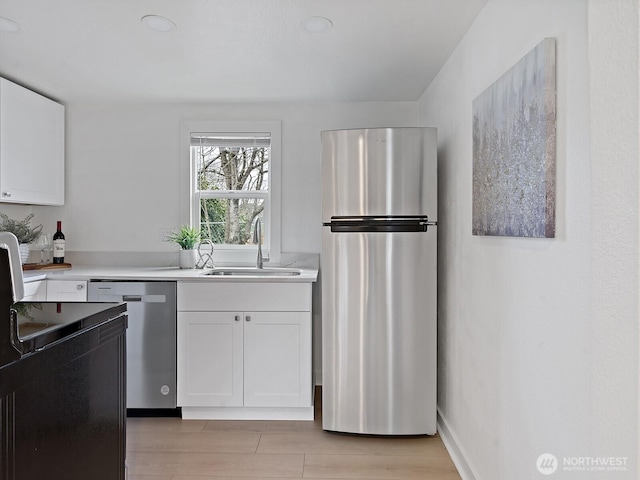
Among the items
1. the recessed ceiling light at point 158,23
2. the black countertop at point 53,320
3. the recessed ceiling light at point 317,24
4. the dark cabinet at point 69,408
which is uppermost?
the recessed ceiling light at point 158,23

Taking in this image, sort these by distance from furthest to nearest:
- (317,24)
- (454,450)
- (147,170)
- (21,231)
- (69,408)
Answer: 1. (147,170)
2. (21,231)
3. (454,450)
4. (317,24)
5. (69,408)

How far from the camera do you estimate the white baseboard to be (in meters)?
2.23

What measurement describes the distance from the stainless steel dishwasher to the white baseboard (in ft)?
5.52

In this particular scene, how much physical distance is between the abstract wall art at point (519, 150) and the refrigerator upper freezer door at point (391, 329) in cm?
66

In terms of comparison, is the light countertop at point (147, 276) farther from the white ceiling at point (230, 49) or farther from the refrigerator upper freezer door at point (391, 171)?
the white ceiling at point (230, 49)

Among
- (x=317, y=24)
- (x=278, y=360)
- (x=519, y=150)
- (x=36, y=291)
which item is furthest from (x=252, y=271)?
(x=519, y=150)

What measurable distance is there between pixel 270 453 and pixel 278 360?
577mm

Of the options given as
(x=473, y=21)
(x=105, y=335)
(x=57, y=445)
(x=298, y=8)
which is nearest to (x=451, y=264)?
(x=473, y=21)

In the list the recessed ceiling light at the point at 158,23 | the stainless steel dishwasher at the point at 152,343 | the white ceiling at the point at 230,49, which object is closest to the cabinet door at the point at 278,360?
the stainless steel dishwasher at the point at 152,343

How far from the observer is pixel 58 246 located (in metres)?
3.52

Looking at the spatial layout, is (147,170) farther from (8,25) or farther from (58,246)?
(8,25)

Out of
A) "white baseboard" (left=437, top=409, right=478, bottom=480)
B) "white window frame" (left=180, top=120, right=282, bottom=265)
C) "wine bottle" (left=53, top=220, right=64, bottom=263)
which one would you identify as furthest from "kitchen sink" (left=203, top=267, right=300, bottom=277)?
"white baseboard" (left=437, top=409, right=478, bottom=480)

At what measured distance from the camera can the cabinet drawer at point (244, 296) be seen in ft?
9.75

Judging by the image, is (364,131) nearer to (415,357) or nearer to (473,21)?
(473,21)
